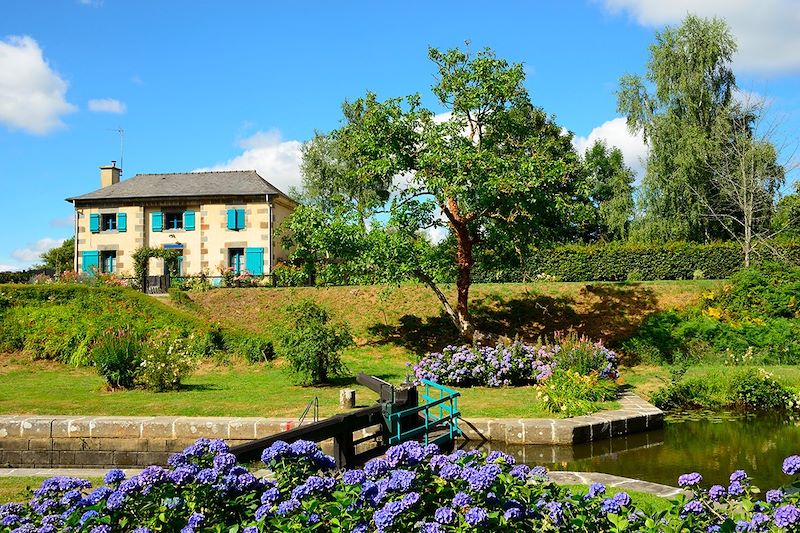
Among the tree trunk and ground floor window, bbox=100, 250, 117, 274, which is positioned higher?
ground floor window, bbox=100, 250, 117, 274

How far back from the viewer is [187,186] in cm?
3253

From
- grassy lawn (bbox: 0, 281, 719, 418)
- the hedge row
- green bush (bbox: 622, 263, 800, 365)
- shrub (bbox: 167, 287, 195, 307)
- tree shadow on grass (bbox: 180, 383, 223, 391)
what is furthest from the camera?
the hedge row

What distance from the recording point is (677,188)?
2775 centimetres

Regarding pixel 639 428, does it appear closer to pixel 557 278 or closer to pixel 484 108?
pixel 484 108

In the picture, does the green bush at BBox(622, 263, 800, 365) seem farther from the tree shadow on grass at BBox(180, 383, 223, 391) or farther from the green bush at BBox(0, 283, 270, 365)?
the tree shadow on grass at BBox(180, 383, 223, 391)

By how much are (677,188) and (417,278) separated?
16239 millimetres

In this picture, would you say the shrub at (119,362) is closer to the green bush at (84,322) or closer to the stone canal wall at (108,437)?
the stone canal wall at (108,437)

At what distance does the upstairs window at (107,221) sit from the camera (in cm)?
3222

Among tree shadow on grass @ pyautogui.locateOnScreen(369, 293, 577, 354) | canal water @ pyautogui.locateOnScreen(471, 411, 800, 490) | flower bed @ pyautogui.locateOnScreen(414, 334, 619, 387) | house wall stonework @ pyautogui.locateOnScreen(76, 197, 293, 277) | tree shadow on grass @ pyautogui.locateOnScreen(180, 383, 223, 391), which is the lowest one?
canal water @ pyautogui.locateOnScreen(471, 411, 800, 490)

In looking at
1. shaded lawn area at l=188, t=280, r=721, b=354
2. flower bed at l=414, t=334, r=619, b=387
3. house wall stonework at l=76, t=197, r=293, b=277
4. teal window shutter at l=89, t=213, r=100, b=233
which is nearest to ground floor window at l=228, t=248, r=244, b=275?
house wall stonework at l=76, t=197, r=293, b=277

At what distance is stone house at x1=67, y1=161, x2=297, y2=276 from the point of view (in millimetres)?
31125

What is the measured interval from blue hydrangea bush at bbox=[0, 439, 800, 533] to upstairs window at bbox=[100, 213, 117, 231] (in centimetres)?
3079

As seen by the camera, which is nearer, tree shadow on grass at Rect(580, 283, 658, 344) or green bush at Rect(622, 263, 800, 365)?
green bush at Rect(622, 263, 800, 365)

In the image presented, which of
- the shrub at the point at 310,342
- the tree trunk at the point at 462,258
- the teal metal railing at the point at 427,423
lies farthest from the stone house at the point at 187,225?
the teal metal railing at the point at 427,423
